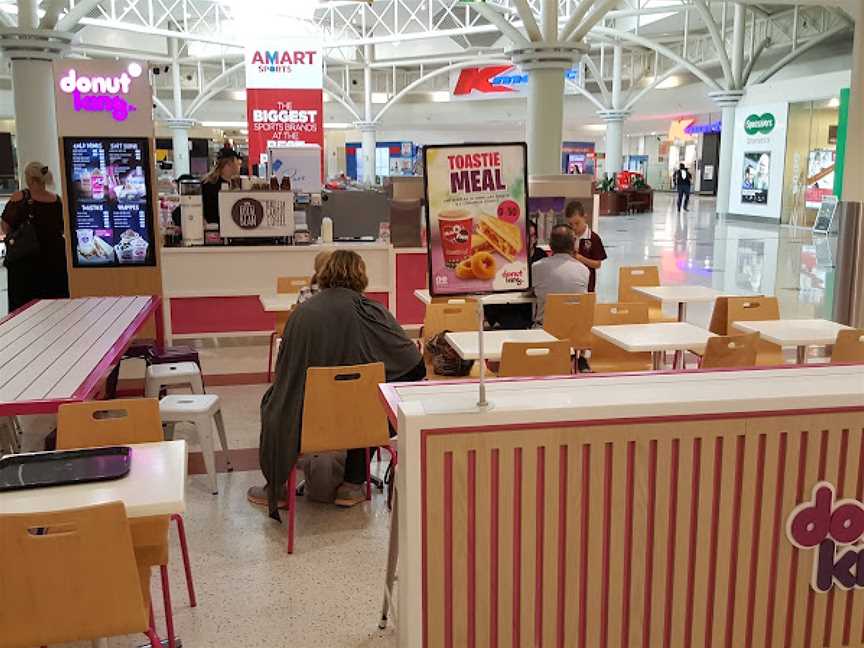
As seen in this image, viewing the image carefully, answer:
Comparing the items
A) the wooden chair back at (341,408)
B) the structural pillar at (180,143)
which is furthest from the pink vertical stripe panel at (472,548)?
the structural pillar at (180,143)

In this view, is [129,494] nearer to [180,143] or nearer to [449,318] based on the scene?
[449,318]

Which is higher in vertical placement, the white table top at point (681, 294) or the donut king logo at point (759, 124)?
the donut king logo at point (759, 124)

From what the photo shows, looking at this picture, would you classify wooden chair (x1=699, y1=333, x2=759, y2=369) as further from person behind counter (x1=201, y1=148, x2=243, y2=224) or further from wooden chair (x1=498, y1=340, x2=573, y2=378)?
person behind counter (x1=201, y1=148, x2=243, y2=224)

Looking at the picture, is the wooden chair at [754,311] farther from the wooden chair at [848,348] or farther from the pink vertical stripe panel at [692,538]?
the pink vertical stripe panel at [692,538]

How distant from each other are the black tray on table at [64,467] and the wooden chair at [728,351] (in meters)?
2.90

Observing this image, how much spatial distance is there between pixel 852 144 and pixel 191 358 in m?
5.11

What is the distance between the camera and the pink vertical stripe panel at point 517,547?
2.26 meters

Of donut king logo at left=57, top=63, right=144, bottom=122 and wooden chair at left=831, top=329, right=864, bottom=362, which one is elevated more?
donut king logo at left=57, top=63, right=144, bottom=122

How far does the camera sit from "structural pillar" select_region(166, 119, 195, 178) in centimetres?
2753

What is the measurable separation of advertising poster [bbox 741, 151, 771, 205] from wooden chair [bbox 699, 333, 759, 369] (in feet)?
56.8

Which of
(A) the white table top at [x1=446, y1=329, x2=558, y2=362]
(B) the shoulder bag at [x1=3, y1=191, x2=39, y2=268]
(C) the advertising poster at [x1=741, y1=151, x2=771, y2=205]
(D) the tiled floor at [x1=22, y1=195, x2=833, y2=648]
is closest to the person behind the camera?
(D) the tiled floor at [x1=22, y1=195, x2=833, y2=648]

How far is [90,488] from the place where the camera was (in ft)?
7.69

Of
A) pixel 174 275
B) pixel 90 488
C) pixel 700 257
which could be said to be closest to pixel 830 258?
pixel 700 257

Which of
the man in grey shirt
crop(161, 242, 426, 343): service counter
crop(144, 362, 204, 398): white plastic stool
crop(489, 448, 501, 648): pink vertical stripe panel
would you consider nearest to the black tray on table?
crop(489, 448, 501, 648): pink vertical stripe panel
